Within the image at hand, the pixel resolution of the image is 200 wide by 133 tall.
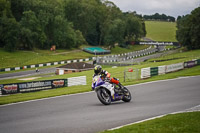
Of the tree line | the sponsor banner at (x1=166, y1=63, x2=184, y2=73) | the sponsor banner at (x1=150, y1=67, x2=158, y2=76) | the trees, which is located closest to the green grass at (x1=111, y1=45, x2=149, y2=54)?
the tree line

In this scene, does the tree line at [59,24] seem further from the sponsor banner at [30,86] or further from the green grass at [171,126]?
the green grass at [171,126]

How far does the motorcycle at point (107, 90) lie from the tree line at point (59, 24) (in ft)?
176

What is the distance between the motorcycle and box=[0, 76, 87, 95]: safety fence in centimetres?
1313

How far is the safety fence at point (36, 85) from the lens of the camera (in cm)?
2353

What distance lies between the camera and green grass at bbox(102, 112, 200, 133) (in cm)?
768

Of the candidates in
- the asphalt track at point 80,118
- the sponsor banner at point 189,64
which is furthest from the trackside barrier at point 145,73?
the asphalt track at point 80,118

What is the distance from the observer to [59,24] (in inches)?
3233

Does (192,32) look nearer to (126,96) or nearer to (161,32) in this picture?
(126,96)

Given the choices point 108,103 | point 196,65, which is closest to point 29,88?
point 108,103

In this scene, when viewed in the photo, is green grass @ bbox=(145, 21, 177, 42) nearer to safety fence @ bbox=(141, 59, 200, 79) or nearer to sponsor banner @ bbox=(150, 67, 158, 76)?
safety fence @ bbox=(141, 59, 200, 79)

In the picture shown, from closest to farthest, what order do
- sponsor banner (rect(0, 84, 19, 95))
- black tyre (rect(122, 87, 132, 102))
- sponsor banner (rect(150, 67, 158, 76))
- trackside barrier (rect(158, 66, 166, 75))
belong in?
black tyre (rect(122, 87, 132, 102)) < sponsor banner (rect(0, 84, 19, 95)) < sponsor banner (rect(150, 67, 158, 76)) < trackside barrier (rect(158, 66, 166, 75))

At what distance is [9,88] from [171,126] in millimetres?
18627

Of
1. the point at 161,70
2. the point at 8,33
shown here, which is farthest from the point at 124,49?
the point at 161,70

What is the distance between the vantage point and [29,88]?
2488 cm
